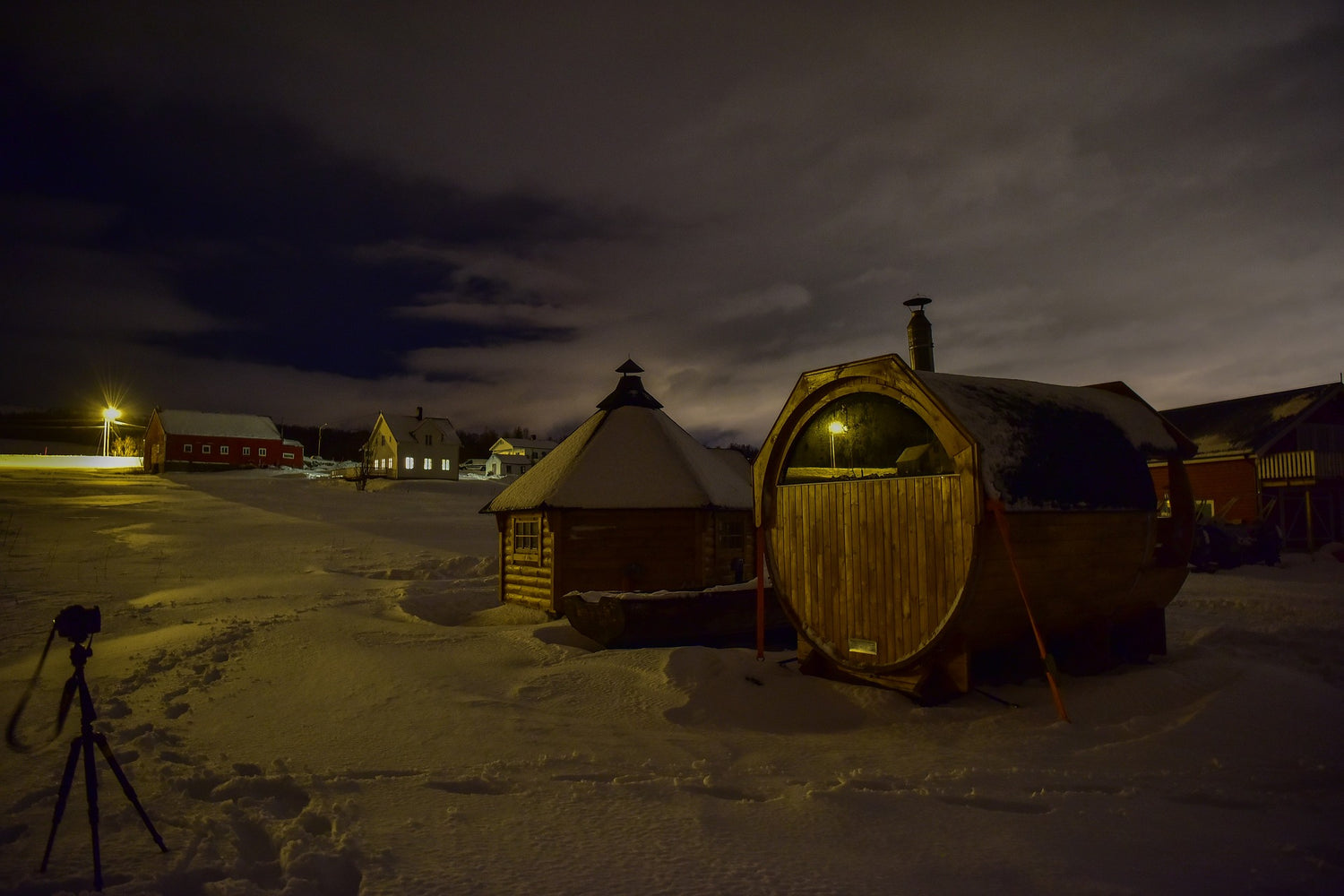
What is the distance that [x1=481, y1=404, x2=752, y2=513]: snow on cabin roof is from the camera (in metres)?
15.5

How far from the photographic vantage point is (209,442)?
63.5 metres

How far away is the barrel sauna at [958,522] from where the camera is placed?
750cm

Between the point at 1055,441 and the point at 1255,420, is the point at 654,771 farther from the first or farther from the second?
the point at 1255,420

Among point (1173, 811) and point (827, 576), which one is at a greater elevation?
point (827, 576)

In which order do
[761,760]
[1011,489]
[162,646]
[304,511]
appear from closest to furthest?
[761,760], [1011,489], [162,646], [304,511]

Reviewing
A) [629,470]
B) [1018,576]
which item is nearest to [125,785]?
[1018,576]

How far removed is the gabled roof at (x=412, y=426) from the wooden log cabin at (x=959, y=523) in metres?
57.8

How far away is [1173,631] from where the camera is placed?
1148 cm

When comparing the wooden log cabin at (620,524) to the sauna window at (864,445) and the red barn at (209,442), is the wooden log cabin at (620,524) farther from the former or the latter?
the red barn at (209,442)

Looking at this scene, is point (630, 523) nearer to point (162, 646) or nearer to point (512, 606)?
point (512, 606)

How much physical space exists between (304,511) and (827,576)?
118 ft

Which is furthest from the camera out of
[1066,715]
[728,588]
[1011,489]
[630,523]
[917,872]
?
[630,523]

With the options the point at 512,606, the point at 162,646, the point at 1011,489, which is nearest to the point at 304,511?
the point at 512,606

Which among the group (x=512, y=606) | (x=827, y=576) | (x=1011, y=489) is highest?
(x=1011, y=489)
